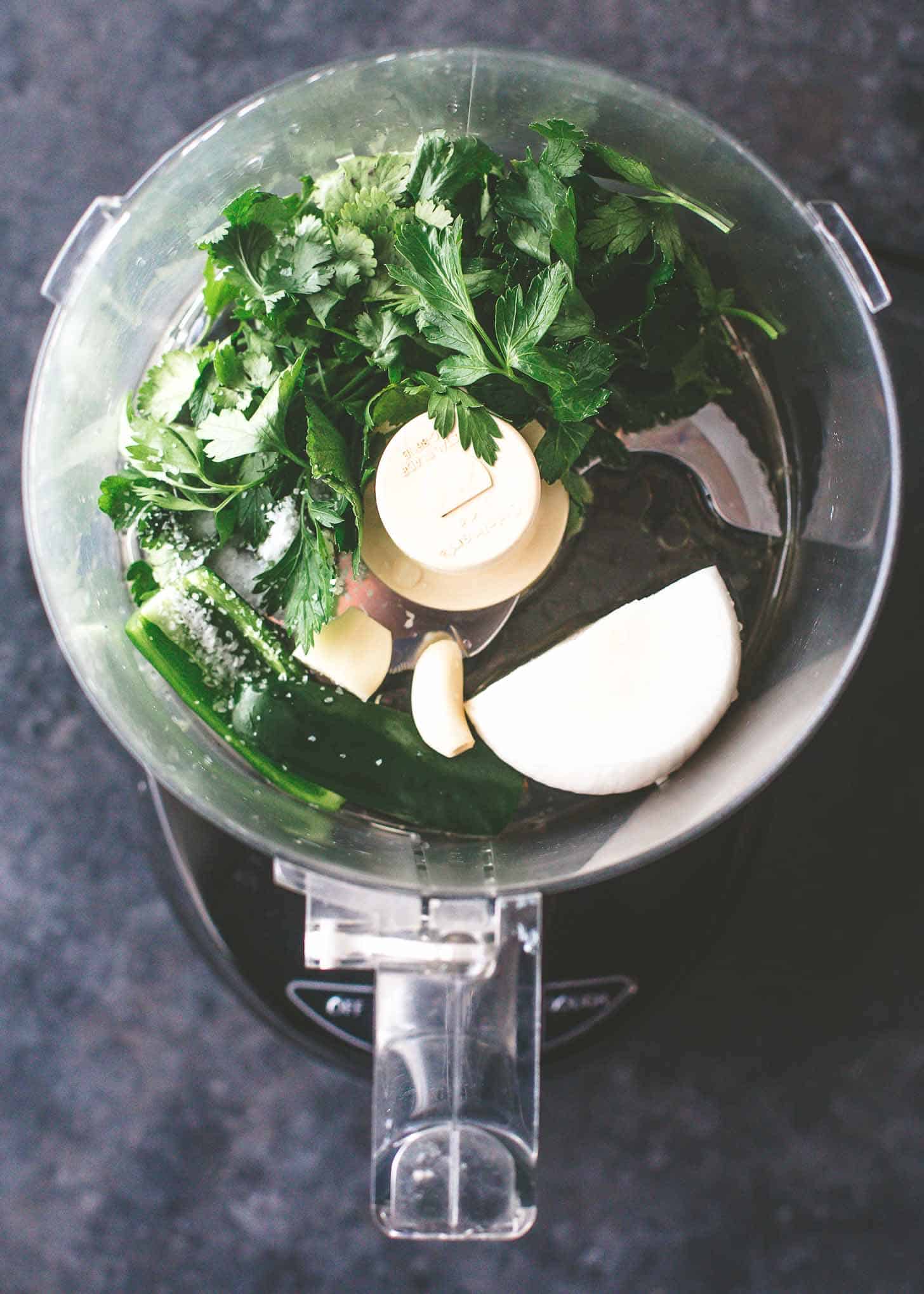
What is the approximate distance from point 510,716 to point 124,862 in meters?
0.53

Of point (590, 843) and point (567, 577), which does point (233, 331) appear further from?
point (590, 843)

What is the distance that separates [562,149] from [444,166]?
80 millimetres

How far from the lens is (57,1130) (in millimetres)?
1182

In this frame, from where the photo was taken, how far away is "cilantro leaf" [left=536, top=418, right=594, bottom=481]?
A: 2.54ft

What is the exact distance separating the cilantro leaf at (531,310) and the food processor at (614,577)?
0.55ft

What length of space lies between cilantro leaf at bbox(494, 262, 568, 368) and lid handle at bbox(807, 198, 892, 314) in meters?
0.21

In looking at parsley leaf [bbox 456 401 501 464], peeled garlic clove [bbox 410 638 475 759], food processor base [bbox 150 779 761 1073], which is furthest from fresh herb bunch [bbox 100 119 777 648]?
food processor base [bbox 150 779 761 1073]

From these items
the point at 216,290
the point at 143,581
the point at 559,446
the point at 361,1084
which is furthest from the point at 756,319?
the point at 361,1084

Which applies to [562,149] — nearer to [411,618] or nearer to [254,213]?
[254,213]

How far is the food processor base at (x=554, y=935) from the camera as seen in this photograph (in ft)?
3.27

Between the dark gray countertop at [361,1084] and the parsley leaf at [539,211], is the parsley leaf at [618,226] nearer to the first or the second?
the parsley leaf at [539,211]

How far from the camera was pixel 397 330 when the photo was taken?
767 mm

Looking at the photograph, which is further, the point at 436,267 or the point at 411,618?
the point at 411,618

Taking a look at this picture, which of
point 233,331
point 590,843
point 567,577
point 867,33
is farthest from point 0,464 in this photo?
point 867,33
